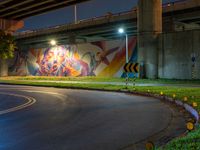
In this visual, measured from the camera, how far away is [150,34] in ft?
123

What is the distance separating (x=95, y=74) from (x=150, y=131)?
38152mm

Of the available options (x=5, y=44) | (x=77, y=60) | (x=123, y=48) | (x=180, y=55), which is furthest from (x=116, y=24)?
(x=180, y=55)

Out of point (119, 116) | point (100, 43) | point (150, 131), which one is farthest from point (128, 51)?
point (150, 131)

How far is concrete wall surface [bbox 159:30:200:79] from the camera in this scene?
3397cm

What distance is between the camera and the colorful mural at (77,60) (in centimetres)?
4416

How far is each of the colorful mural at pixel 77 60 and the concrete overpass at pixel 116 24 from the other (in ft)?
16.2

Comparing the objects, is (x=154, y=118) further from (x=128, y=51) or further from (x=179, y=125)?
(x=128, y=51)

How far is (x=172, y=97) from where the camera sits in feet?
55.4

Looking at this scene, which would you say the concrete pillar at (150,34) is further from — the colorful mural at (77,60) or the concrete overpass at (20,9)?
the concrete overpass at (20,9)

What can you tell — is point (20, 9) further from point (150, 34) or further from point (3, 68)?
point (150, 34)

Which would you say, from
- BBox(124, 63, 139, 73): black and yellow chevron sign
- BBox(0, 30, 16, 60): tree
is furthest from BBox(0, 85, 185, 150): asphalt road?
BBox(0, 30, 16, 60): tree

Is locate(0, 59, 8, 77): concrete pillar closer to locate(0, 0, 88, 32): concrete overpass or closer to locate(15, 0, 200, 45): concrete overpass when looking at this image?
locate(15, 0, 200, 45): concrete overpass

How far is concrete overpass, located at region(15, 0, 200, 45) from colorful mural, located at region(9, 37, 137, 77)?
493 centimetres

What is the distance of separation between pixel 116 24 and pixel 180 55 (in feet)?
65.2
